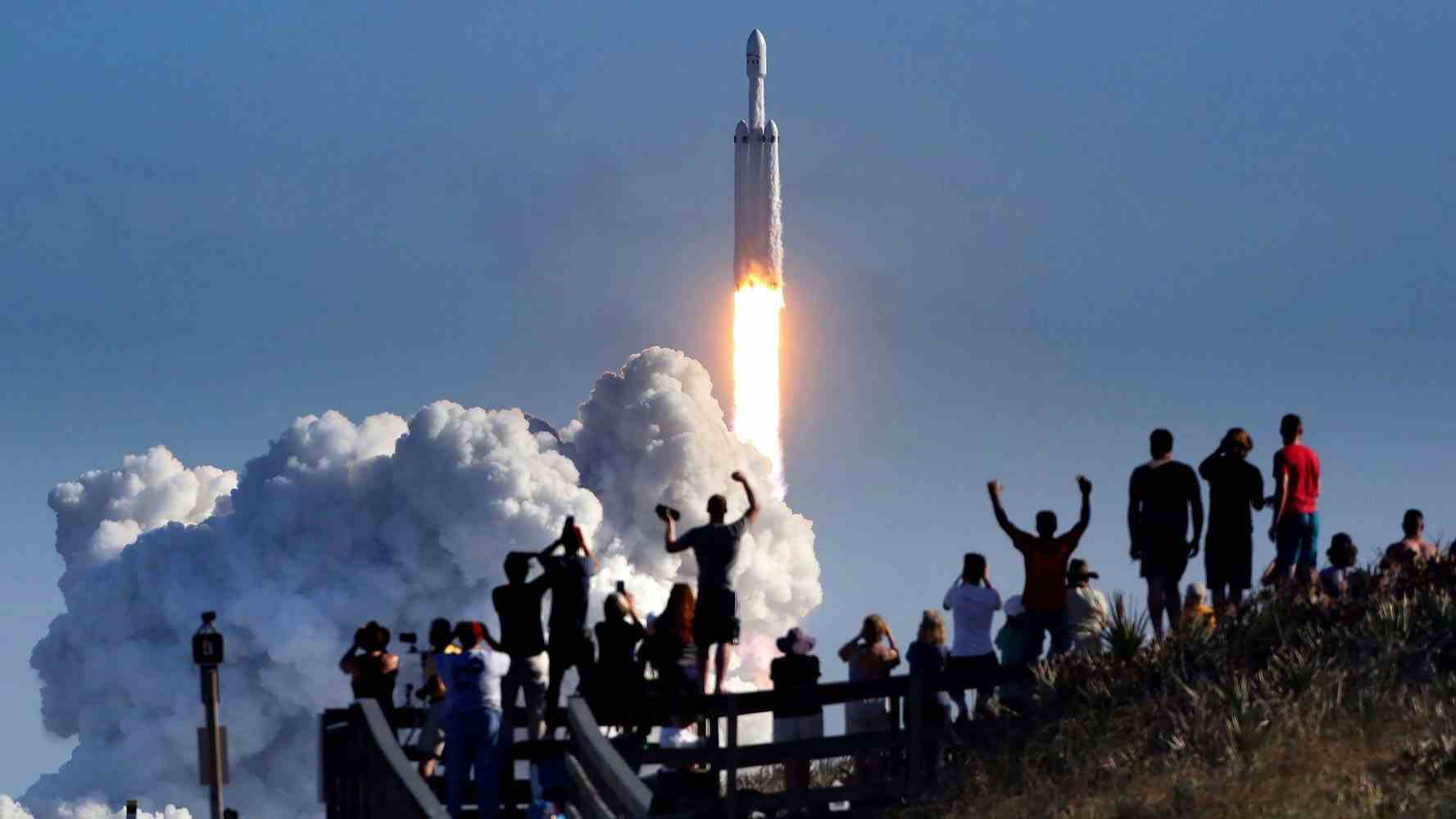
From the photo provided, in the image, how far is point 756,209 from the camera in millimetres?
82250

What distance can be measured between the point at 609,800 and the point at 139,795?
72.9 m

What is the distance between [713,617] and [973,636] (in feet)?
8.37

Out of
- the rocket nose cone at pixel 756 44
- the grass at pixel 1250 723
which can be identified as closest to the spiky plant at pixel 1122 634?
the grass at pixel 1250 723

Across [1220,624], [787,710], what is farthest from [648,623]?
[1220,624]

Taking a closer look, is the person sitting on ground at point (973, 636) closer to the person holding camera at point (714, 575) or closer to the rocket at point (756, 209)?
the person holding camera at point (714, 575)

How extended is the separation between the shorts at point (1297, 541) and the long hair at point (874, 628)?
420cm

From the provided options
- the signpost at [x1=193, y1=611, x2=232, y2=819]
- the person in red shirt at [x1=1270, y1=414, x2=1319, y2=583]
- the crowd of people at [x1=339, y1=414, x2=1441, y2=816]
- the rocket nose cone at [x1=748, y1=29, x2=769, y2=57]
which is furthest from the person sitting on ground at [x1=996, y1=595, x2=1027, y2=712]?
the rocket nose cone at [x1=748, y1=29, x2=769, y2=57]

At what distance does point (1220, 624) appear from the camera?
31.8 meters

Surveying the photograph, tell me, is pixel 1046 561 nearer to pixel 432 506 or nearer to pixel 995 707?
pixel 995 707

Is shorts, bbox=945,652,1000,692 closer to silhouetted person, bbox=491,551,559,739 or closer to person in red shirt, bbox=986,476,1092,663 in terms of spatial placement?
person in red shirt, bbox=986,476,1092,663

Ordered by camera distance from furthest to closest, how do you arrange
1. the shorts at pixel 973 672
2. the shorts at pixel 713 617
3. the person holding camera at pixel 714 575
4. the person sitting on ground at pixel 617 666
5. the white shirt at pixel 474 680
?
the shorts at pixel 973 672 < the shorts at pixel 713 617 < the person holding camera at pixel 714 575 < the person sitting on ground at pixel 617 666 < the white shirt at pixel 474 680

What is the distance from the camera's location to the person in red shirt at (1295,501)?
3042 cm

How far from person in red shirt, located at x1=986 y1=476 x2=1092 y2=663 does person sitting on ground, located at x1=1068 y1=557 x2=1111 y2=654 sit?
0.90 feet

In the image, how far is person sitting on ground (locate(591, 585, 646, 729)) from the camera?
1164 inches
